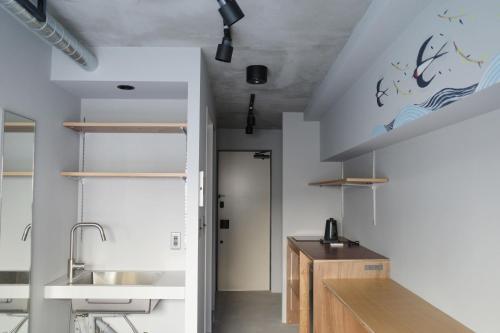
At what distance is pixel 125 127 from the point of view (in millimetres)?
2723

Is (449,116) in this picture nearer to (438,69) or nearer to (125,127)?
(438,69)

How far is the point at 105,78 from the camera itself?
2594mm

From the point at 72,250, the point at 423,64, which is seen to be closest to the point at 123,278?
the point at 72,250

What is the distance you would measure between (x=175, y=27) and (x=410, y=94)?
1.42 metres

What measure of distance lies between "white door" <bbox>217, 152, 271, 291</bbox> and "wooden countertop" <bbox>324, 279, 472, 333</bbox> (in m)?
3.07

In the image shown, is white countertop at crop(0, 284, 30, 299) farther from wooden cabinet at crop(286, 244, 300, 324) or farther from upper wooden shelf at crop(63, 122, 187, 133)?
wooden cabinet at crop(286, 244, 300, 324)

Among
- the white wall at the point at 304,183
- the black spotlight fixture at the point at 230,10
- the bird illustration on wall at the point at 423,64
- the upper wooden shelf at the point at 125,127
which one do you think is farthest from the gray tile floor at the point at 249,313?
the black spotlight fixture at the point at 230,10

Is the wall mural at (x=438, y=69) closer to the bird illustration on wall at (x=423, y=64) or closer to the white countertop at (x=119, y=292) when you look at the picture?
the bird illustration on wall at (x=423, y=64)

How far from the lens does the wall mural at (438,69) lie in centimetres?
133

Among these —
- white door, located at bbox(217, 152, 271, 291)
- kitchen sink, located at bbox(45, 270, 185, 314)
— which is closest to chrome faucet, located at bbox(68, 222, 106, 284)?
kitchen sink, located at bbox(45, 270, 185, 314)

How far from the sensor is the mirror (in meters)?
2.02

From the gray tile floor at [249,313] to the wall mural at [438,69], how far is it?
9.52ft

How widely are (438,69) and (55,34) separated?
1.93 m

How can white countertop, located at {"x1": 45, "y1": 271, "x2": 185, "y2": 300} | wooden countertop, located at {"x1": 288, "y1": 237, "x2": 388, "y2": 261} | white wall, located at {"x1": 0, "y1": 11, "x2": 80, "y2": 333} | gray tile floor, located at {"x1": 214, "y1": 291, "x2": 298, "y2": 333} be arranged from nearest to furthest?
1. white wall, located at {"x1": 0, "y1": 11, "x2": 80, "y2": 333}
2. white countertop, located at {"x1": 45, "y1": 271, "x2": 185, "y2": 300}
3. wooden countertop, located at {"x1": 288, "y1": 237, "x2": 388, "y2": 261}
4. gray tile floor, located at {"x1": 214, "y1": 291, "x2": 298, "y2": 333}
